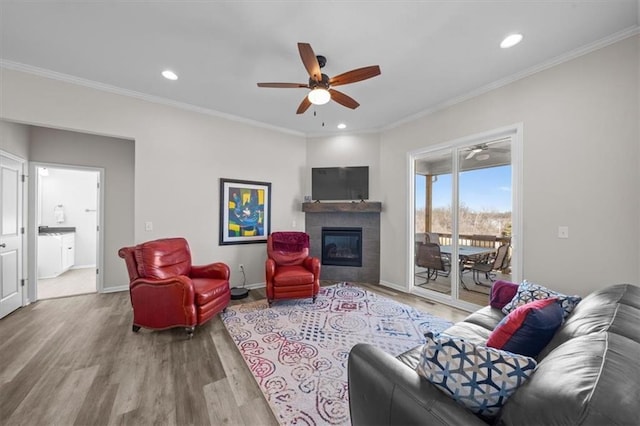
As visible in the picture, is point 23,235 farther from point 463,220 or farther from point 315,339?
point 463,220

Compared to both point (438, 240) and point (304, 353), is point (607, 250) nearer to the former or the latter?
point (438, 240)

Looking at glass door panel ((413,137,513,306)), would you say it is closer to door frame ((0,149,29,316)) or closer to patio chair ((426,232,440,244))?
patio chair ((426,232,440,244))

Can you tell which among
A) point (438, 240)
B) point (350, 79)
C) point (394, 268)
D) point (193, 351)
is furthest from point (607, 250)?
point (193, 351)

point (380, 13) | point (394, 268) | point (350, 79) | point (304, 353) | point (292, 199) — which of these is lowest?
point (304, 353)

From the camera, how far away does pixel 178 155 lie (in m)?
3.56

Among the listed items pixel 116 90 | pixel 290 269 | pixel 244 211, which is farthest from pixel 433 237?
pixel 116 90

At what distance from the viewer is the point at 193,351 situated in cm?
227

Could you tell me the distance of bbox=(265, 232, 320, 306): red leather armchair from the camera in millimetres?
3270

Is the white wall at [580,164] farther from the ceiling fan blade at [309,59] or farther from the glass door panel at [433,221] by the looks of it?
the ceiling fan blade at [309,59]

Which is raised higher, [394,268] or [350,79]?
[350,79]

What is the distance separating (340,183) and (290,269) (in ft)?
6.25

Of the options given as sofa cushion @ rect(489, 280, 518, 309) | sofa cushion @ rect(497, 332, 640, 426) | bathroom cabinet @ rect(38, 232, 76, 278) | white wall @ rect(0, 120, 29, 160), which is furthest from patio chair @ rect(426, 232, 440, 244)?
bathroom cabinet @ rect(38, 232, 76, 278)

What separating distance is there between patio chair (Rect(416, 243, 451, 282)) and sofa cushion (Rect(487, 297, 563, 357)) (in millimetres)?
2591

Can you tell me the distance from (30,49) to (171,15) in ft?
5.54
